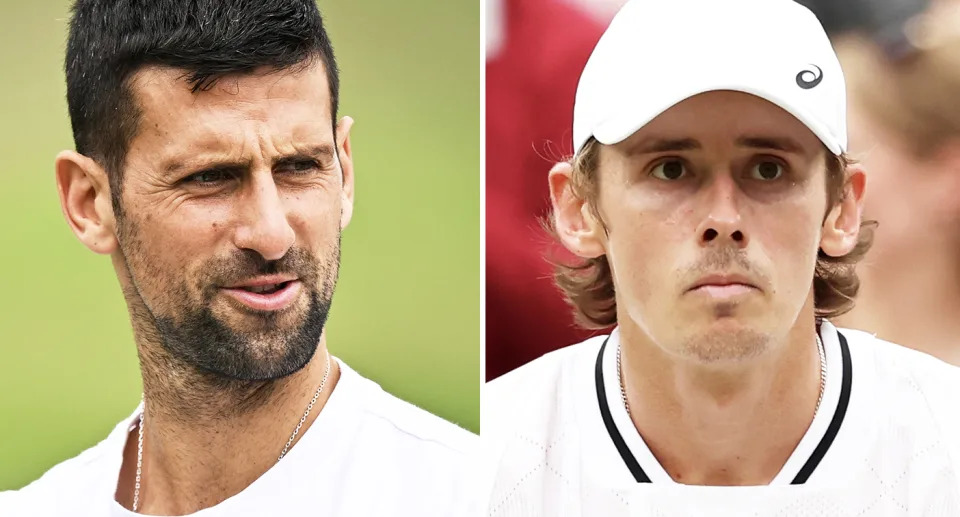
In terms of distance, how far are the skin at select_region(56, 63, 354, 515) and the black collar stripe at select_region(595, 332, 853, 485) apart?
55 centimetres

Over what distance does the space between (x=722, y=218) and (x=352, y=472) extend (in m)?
0.87

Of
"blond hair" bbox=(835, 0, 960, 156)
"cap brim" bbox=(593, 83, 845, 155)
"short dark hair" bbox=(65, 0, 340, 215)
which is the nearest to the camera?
"cap brim" bbox=(593, 83, 845, 155)

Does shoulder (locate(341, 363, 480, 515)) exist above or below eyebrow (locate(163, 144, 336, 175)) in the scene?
below

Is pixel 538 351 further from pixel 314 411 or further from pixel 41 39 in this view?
pixel 41 39

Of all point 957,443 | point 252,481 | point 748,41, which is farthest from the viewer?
point 252,481

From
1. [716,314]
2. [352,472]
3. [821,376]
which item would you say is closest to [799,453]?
[821,376]

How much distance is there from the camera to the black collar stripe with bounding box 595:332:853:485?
201 cm

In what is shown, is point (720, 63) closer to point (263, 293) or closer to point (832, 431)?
point (832, 431)

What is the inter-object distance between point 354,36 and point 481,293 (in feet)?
1.92

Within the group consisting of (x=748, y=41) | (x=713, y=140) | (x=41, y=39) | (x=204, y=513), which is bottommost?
(x=204, y=513)

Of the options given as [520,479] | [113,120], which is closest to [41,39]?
[113,120]

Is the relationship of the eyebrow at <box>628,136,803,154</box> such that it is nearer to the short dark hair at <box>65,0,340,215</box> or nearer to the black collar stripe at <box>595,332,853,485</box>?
the black collar stripe at <box>595,332,853,485</box>

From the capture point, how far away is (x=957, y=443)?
6.56 ft

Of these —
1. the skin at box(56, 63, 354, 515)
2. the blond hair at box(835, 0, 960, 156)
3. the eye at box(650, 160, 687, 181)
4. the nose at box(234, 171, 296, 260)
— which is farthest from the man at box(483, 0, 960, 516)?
the nose at box(234, 171, 296, 260)
